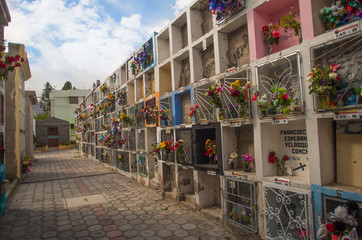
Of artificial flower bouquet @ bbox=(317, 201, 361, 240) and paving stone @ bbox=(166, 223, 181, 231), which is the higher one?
artificial flower bouquet @ bbox=(317, 201, 361, 240)

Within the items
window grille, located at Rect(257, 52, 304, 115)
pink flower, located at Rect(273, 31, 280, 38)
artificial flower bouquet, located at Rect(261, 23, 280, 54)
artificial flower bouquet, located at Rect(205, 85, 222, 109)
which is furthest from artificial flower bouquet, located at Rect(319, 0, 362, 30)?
artificial flower bouquet, located at Rect(205, 85, 222, 109)

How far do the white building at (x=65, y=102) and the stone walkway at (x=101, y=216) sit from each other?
1156 inches

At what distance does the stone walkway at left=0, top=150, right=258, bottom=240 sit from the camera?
4840mm

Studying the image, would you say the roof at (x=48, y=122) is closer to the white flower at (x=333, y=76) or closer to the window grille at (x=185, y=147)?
the window grille at (x=185, y=147)

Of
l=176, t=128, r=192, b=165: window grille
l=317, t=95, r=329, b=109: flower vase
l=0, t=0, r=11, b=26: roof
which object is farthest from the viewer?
l=176, t=128, r=192, b=165: window grille

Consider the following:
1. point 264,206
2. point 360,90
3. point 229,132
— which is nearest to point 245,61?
point 229,132

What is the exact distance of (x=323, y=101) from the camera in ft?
10.2

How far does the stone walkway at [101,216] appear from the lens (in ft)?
15.9

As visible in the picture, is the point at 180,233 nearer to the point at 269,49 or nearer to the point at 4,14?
the point at 269,49

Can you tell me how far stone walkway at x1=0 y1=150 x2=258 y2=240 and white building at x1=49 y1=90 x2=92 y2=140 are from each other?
29371 millimetres

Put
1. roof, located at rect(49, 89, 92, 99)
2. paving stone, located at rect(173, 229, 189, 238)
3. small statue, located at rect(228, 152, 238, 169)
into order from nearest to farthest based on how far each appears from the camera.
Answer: paving stone, located at rect(173, 229, 189, 238) → small statue, located at rect(228, 152, 238, 169) → roof, located at rect(49, 89, 92, 99)

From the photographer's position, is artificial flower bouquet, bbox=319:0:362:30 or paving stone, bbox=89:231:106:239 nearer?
artificial flower bouquet, bbox=319:0:362:30

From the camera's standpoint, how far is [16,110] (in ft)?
36.1

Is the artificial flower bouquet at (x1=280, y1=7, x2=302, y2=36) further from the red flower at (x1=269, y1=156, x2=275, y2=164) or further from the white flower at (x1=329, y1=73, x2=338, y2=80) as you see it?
the red flower at (x1=269, y1=156, x2=275, y2=164)
